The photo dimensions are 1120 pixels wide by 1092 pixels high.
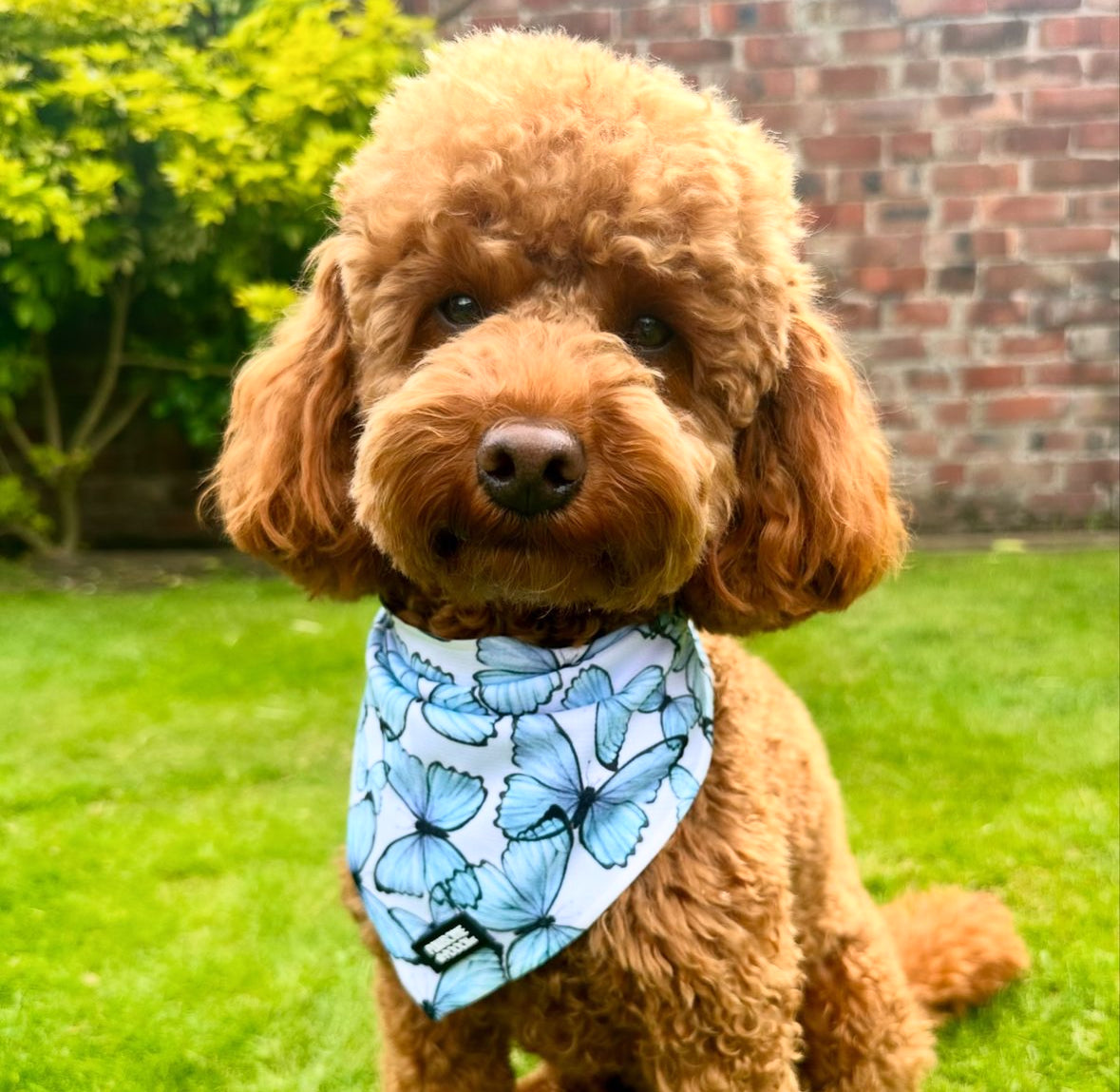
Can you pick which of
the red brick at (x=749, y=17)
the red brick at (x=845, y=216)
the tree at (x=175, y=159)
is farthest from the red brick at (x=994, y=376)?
the tree at (x=175, y=159)

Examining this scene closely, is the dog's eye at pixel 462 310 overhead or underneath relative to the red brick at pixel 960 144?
underneath

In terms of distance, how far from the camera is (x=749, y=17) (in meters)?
5.08

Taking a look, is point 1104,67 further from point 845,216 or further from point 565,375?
point 565,375

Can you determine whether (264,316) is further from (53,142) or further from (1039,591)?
(1039,591)

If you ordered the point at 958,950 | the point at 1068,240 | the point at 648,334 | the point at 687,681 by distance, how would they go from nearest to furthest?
the point at 648,334
the point at 687,681
the point at 958,950
the point at 1068,240

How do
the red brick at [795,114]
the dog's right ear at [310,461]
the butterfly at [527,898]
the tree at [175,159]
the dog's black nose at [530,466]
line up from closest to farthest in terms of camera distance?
the dog's black nose at [530,466], the butterfly at [527,898], the dog's right ear at [310,461], the tree at [175,159], the red brick at [795,114]

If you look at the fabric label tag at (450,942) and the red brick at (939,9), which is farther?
the red brick at (939,9)

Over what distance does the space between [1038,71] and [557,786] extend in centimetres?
475

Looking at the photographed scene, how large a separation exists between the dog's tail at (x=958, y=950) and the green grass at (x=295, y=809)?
71 millimetres

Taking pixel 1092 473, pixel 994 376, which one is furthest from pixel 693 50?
pixel 1092 473

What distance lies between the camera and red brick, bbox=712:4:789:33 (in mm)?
5070

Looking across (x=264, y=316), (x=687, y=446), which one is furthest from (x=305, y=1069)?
(x=264, y=316)

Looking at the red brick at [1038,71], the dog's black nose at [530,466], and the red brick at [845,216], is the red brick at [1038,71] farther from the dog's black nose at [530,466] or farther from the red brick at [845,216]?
the dog's black nose at [530,466]

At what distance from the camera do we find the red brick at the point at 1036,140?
509 centimetres
